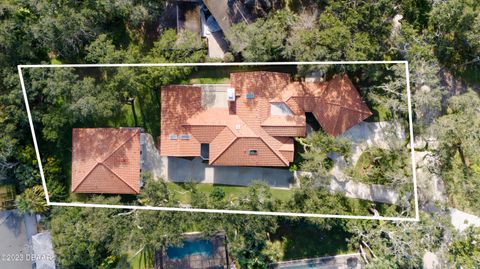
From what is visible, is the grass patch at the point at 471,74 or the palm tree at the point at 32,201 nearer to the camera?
the palm tree at the point at 32,201

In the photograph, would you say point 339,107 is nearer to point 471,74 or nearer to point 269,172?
point 269,172

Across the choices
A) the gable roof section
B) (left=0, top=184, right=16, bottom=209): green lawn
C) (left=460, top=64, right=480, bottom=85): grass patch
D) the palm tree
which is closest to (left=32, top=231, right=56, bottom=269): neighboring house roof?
the palm tree

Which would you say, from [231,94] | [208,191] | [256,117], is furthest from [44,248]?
[256,117]

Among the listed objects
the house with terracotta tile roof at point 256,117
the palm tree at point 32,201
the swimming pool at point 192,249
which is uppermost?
the house with terracotta tile roof at point 256,117

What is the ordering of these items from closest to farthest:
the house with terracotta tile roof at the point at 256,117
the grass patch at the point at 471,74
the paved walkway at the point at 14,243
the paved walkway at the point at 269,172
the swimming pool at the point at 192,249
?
the house with terracotta tile roof at the point at 256,117, the grass patch at the point at 471,74, the paved walkway at the point at 269,172, the swimming pool at the point at 192,249, the paved walkway at the point at 14,243

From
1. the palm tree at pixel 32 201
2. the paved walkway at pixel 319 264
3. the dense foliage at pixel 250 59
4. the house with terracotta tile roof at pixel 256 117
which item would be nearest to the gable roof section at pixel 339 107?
the house with terracotta tile roof at pixel 256 117

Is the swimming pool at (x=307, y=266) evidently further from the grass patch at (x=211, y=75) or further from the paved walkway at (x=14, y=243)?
the paved walkway at (x=14, y=243)

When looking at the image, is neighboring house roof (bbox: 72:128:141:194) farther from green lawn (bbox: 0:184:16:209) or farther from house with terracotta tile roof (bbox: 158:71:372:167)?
green lawn (bbox: 0:184:16:209)
